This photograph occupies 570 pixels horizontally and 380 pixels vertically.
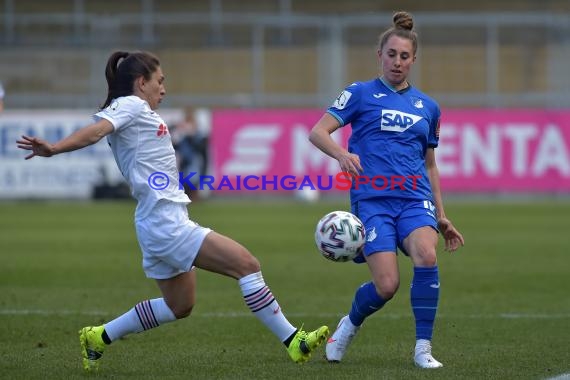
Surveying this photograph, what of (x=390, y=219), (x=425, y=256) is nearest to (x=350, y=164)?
(x=390, y=219)

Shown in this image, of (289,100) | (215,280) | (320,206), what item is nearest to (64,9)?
(289,100)

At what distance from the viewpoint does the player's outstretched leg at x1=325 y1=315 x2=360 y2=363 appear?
7254mm

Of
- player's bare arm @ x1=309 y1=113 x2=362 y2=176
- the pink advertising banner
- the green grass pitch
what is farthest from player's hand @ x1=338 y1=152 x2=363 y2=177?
the pink advertising banner

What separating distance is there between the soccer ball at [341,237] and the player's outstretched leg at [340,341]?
512mm

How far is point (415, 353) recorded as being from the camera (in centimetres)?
704

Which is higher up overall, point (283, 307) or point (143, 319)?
point (143, 319)

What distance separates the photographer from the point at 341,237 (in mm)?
6891

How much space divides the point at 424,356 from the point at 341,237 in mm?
885

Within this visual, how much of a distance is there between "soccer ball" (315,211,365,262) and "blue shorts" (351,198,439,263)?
0.33ft

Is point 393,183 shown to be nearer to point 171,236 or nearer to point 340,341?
point 340,341

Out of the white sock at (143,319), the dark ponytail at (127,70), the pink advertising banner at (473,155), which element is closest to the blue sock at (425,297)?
the white sock at (143,319)

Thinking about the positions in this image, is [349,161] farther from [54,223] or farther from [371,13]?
[371,13]

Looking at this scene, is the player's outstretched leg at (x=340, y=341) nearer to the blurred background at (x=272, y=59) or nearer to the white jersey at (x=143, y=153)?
the white jersey at (x=143, y=153)

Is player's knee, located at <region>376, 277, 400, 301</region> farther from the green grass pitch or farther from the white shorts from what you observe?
the white shorts
